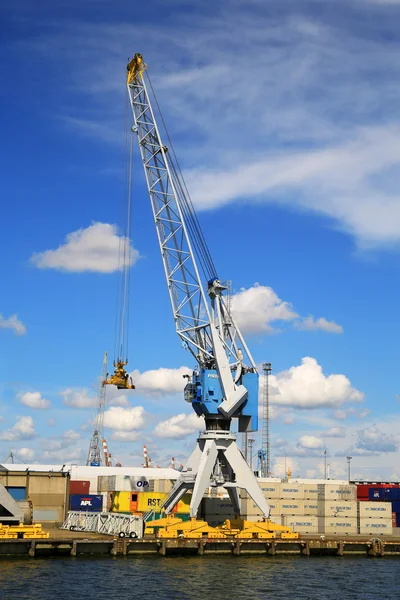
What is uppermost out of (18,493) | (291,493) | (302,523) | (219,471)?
(219,471)

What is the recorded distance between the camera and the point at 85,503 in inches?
3465

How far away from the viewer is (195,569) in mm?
56750

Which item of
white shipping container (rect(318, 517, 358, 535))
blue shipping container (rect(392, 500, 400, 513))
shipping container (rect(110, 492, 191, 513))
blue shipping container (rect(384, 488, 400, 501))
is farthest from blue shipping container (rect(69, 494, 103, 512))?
blue shipping container (rect(384, 488, 400, 501))

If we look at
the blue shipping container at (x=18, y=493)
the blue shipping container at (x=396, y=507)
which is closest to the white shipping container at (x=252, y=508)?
the blue shipping container at (x=396, y=507)

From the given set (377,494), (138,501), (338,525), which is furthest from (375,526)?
(138,501)

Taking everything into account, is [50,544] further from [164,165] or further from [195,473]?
Result: [164,165]

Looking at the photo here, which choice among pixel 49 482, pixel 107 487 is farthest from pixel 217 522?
pixel 107 487

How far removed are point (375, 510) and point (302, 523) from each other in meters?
8.53

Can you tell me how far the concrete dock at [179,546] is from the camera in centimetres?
5972

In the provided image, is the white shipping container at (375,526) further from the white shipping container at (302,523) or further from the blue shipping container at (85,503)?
the blue shipping container at (85,503)

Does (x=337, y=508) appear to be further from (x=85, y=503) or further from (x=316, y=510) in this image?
(x=85, y=503)

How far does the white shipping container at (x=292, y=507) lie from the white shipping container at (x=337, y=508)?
81.9 inches

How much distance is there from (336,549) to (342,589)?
18742 mm

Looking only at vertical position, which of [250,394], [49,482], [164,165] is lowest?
[49,482]
